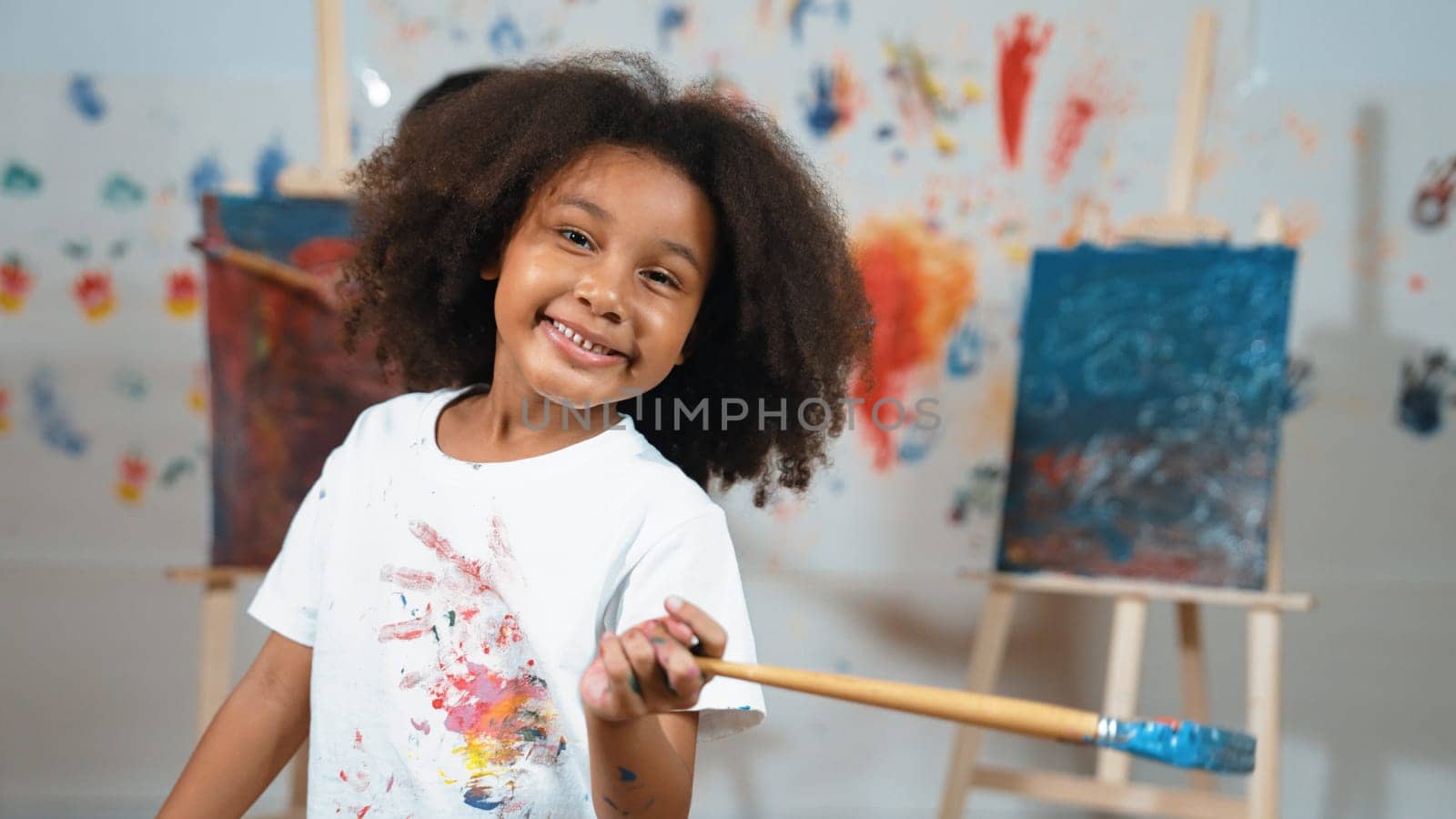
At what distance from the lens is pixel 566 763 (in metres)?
0.97

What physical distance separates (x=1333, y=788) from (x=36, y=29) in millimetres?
2808

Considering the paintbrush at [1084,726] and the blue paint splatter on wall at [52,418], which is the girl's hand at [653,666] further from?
the blue paint splatter on wall at [52,418]

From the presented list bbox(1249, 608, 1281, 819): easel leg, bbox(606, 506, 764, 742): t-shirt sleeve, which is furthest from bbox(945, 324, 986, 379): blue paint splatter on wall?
bbox(606, 506, 764, 742): t-shirt sleeve

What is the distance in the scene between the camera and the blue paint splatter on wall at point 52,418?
2.41 meters

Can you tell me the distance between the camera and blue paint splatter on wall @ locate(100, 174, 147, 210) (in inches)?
94.3

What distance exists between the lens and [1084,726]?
0.69 metres

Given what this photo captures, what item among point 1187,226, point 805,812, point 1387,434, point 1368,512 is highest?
point 1187,226

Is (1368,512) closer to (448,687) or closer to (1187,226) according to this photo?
(1187,226)

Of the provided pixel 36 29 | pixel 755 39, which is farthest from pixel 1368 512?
pixel 36 29

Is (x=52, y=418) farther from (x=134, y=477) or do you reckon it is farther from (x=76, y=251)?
(x=76, y=251)

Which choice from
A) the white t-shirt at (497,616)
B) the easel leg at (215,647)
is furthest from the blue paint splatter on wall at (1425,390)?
the easel leg at (215,647)

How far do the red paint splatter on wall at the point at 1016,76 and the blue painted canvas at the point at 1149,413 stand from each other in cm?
36

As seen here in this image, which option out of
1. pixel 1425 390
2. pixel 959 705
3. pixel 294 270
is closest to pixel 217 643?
pixel 294 270

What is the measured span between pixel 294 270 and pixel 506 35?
0.69 meters
